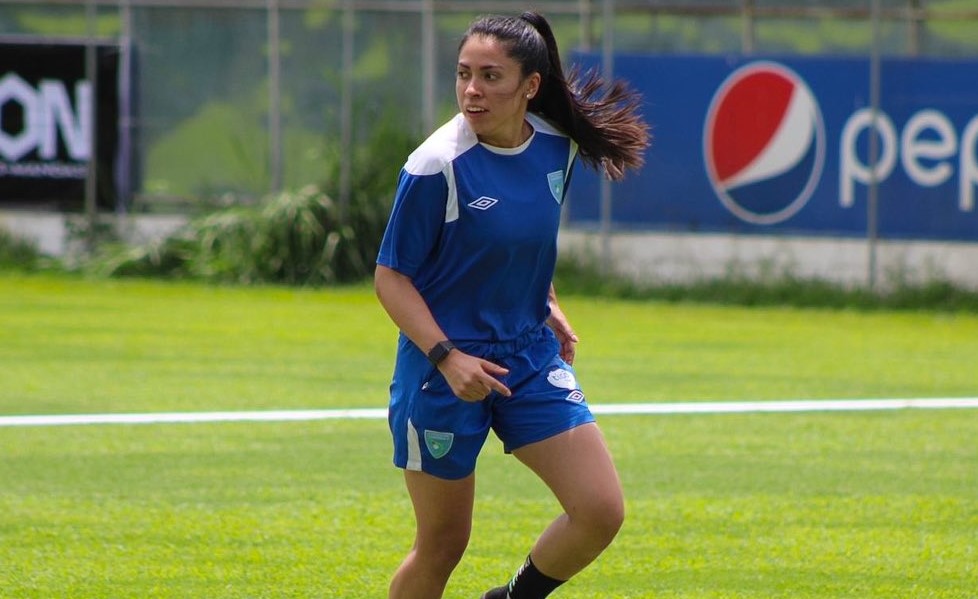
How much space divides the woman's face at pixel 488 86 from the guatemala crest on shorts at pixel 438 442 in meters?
0.86

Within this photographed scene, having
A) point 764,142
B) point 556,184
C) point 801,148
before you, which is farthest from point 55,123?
point 556,184

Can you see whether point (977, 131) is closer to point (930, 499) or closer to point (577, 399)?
point (930, 499)

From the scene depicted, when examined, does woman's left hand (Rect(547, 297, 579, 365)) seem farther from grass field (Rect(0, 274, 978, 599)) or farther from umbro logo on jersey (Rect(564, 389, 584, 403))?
grass field (Rect(0, 274, 978, 599))

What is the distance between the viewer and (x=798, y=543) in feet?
23.5

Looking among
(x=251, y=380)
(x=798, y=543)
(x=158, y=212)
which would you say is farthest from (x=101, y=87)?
(x=798, y=543)

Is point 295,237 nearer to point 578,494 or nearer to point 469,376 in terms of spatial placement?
point 578,494

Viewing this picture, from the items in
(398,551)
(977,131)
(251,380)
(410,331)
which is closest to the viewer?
(410,331)

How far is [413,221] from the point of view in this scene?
4.87m

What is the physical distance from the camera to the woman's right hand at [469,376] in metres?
4.78

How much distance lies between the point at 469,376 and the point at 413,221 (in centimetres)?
47

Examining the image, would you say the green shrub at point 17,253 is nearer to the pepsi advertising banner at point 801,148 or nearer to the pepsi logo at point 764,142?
the pepsi advertising banner at point 801,148

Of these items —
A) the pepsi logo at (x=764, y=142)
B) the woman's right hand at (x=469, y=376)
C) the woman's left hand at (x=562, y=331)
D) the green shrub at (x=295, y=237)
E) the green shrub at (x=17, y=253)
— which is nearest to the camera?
the woman's right hand at (x=469, y=376)

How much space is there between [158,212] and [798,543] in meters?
13.8

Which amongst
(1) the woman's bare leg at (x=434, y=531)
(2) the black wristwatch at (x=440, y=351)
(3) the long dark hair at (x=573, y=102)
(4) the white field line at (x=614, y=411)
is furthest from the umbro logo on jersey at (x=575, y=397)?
(4) the white field line at (x=614, y=411)
